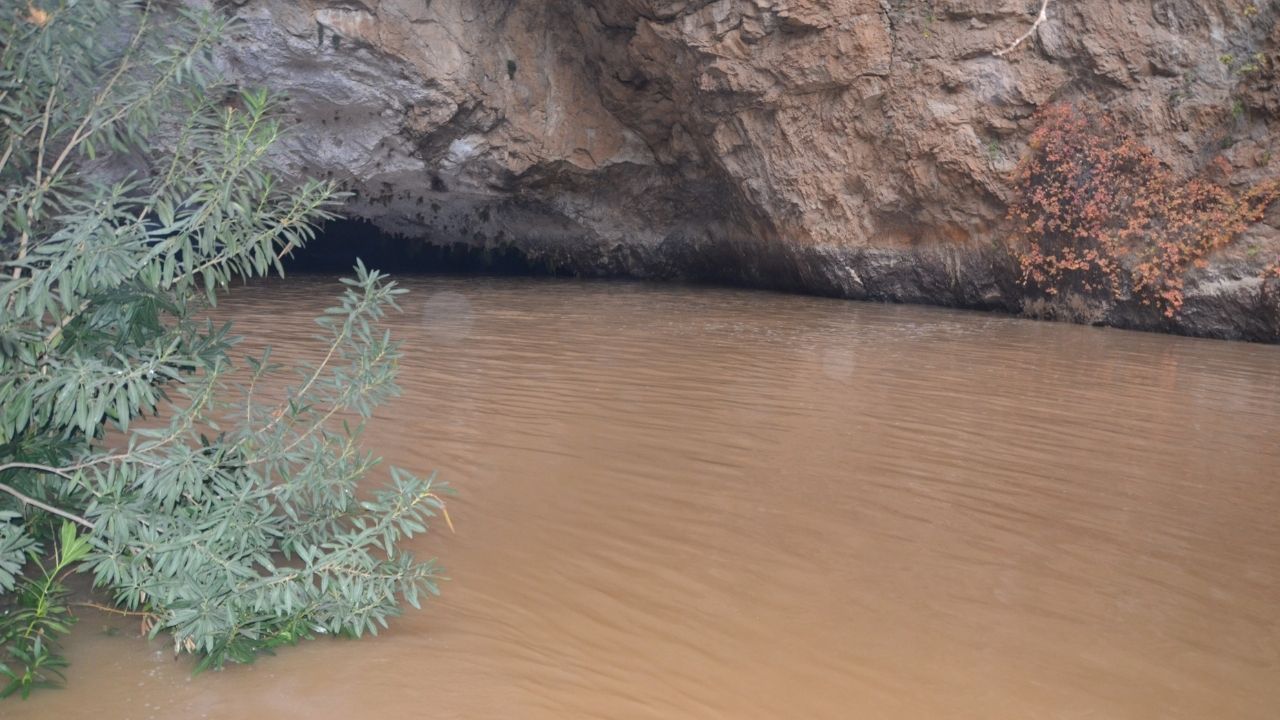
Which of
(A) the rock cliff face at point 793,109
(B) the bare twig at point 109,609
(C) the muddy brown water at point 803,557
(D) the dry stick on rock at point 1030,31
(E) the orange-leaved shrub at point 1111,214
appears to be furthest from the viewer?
(D) the dry stick on rock at point 1030,31

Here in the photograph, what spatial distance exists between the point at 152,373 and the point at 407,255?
48.0 ft

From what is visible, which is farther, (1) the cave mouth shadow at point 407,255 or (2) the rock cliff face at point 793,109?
(1) the cave mouth shadow at point 407,255

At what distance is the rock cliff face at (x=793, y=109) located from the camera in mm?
10398

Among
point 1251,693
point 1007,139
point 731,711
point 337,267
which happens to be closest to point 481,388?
A: point 731,711

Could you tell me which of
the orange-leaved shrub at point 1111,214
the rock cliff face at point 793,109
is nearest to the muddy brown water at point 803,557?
the orange-leaved shrub at point 1111,214

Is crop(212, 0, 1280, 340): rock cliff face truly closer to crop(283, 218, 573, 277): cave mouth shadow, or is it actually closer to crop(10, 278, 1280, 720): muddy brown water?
crop(283, 218, 573, 277): cave mouth shadow

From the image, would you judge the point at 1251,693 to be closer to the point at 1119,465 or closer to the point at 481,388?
the point at 1119,465

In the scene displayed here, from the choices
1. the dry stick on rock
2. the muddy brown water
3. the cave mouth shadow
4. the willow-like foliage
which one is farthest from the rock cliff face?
the willow-like foliage

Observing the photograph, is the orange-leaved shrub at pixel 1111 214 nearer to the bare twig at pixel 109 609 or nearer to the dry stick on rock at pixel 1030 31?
the dry stick on rock at pixel 1030 31

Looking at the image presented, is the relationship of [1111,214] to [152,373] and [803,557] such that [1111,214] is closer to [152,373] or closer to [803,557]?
[803,557]

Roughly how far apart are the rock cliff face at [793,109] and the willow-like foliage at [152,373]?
8.54 metres

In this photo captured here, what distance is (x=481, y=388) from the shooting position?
618 centimetres

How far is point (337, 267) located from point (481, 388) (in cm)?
1097

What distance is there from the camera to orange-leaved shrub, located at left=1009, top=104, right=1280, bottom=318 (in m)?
10.2
